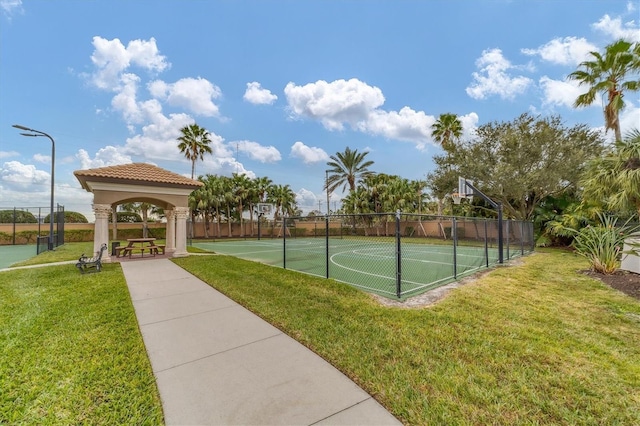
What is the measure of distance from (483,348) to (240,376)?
288cm

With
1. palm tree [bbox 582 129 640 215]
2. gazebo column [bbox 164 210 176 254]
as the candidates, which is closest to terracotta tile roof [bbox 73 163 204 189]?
gazebo column [bbox 164 210 176 254]

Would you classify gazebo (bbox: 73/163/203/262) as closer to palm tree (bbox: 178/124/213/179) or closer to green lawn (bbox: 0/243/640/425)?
green lawn (bbox: 0/243/640/425)

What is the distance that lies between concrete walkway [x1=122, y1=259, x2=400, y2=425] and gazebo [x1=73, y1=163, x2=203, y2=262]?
8170 millimetres

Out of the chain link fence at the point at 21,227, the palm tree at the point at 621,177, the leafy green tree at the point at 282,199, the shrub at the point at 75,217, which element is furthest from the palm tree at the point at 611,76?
the shrub at the point at 75,217

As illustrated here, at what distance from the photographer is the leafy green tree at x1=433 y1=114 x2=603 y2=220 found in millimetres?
16922

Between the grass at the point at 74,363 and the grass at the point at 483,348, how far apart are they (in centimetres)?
184

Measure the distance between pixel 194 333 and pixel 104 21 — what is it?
1229cm

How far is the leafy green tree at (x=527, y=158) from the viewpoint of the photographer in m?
16.9

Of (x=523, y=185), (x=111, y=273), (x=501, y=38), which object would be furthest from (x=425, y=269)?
(x=523, y=185)

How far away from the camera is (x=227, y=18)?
10.2 meters

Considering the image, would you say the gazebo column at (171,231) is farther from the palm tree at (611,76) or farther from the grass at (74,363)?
the palm tree at (611,76)

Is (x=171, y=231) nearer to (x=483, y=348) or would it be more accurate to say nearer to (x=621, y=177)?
(x=483, y=348)

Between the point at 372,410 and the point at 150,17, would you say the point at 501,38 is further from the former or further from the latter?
the point at 372,410

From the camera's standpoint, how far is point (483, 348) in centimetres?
334
